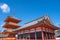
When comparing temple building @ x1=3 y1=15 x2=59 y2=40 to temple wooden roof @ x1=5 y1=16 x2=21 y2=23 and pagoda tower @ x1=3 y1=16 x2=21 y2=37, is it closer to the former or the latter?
pagoda tower @ x1=3 y1=16 x2=21 y2=37

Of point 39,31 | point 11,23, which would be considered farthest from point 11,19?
point 39,31

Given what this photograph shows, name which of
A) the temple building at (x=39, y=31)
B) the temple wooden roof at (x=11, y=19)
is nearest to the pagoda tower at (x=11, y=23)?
the temple wooden roof at (x=11, y=19)

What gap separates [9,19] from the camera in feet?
106

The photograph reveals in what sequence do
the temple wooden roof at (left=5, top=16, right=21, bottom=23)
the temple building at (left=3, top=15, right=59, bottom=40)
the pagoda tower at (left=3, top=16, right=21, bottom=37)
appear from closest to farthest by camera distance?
1. the temple building at (left=3, top=15, right=59, bottom=40)
2. the pagoda tower at (left=3, top=16, right=21, bottom=37)
3. the temple wooden roof at (left=5, top=16, right=21, bottom=23)

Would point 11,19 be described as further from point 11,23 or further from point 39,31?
point 39,31

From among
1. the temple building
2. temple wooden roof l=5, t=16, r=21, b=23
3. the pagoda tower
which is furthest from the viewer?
temple wooden roof l=5, t=16, r=21, b=23

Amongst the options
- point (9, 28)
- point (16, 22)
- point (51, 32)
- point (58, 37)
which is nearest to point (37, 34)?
point (51, 32)

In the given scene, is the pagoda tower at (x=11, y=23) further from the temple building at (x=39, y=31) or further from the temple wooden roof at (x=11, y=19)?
the temple building at (x=39, y=31)

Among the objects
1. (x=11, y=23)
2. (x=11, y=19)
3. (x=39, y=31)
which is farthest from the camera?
(x=11, y=19)

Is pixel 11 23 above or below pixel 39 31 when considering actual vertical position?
above

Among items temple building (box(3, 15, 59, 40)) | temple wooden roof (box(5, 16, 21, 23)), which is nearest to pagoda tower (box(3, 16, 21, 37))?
temple wooden roof (box(5, 16, 21, 23))

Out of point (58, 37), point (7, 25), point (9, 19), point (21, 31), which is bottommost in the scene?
point (58, 37)

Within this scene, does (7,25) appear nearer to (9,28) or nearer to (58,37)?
(9,28)

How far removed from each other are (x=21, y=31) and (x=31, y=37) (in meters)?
2.94
